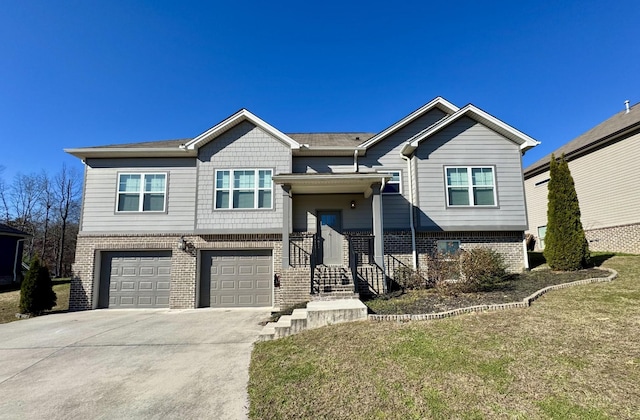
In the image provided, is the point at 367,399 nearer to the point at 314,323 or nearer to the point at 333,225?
the point at 314,323

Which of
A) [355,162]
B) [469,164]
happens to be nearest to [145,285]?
[355,162]

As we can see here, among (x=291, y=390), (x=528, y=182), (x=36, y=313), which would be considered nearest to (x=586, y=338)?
(x=291, y=390)

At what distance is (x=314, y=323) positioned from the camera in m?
6.52

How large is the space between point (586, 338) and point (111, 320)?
10853mm

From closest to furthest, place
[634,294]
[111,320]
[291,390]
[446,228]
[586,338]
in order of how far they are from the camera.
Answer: [291,390]
[586,338]
[634,294]
[111,320]
[446,228]

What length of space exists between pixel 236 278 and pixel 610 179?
1581cm

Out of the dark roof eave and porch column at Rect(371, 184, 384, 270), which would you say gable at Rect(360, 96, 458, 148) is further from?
the dark roof eave

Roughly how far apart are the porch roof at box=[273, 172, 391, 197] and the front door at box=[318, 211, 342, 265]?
3.34ft

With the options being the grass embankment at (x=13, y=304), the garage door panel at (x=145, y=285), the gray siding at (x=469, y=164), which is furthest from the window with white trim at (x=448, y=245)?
the grass embankment at (x=13, y=304)

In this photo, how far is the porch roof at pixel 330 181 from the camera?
32.0ft

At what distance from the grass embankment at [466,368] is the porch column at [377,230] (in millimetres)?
3852

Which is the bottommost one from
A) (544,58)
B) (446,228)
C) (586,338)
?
(586,338)

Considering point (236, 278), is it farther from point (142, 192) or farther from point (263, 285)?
point (142, 192)

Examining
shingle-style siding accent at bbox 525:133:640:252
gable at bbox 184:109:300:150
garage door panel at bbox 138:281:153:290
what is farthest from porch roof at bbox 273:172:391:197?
shingle-style siding accent at bbox 525:133:640:252
